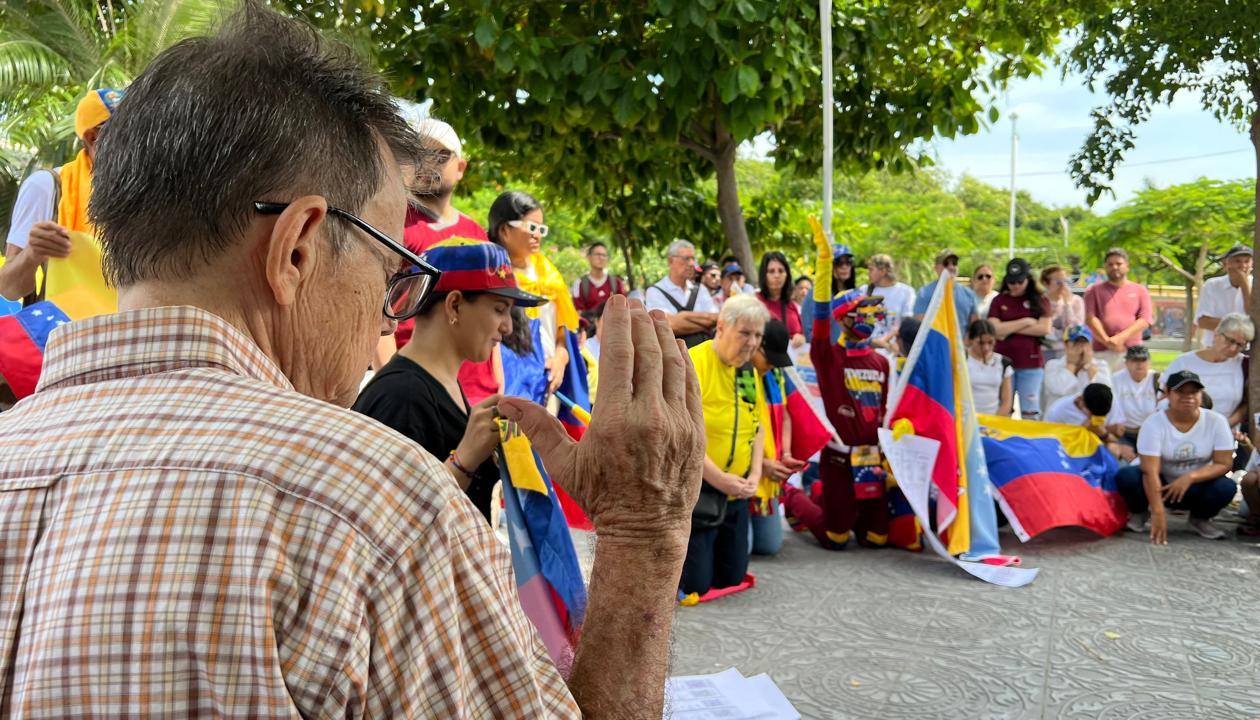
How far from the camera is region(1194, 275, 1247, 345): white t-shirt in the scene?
26.0 feet

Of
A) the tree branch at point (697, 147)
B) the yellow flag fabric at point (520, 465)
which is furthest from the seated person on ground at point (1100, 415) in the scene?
the yellow flag fabric at point (520, 465)

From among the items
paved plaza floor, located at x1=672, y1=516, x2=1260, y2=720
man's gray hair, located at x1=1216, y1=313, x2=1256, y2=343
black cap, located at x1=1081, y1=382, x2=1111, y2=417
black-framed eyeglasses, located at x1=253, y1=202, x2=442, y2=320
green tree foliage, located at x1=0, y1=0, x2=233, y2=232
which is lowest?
paved plaza floor, located at x1=672, y1=516, x2=1260, y2=720

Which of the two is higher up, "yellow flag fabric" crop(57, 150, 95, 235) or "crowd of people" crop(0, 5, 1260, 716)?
"yellow flag fabric" crop(57, 150, 95, 235)

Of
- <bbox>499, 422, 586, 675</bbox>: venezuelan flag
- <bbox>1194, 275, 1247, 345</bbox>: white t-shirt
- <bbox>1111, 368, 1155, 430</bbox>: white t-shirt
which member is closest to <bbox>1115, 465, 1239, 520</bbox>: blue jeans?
<bbox>1111, 368, 1155, 430</bbox>: white t-shirt

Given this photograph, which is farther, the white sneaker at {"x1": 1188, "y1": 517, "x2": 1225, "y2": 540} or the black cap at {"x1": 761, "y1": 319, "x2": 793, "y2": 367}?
the white sneaker at {"x1": 1188, "y1": 517, "x2": 1225, "y2": 540}

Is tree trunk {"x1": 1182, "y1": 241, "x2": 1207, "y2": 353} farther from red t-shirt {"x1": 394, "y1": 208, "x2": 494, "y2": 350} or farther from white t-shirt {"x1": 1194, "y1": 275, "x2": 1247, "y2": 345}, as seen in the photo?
red t-shirt {"x1": 394, "y1": 208, "x2": 494, "y2": 350}

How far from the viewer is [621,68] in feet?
25.1

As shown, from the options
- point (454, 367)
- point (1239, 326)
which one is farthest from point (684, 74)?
point (454, 367)

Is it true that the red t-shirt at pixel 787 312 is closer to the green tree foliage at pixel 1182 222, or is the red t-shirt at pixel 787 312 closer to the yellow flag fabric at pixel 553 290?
the yellow flag fabric at pixel 553 290

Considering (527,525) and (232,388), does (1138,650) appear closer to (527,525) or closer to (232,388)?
(527,525)

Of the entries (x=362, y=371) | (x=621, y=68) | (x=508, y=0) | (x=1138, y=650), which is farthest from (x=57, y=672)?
(x=508, y=0)

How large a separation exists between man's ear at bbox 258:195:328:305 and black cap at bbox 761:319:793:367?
472 centimetres

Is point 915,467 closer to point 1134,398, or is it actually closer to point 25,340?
point 1134,398

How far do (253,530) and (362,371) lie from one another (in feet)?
1.29
